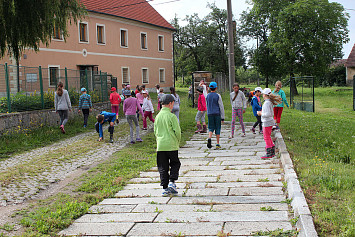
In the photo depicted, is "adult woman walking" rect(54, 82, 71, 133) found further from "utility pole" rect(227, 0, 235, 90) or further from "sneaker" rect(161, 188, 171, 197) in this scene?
"sneaker" rect(161, 188, 171, 197)

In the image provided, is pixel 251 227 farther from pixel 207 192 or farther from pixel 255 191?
pixel 207 192

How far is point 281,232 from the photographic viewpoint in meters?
4.05

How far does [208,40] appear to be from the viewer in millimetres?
52906

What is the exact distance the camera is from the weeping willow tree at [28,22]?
1386 cm

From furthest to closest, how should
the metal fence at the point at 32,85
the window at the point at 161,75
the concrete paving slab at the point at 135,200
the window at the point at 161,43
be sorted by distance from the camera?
the window at the point at 161,75, the window at the point at 161,43, the metal fence at the point at 32,85, the concrete paving slab at the point at 135,200

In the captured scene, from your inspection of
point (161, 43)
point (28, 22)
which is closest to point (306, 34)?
point (161, 43)

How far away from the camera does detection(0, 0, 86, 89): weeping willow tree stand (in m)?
13.9

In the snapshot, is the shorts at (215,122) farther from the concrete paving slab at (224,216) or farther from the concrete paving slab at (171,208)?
the concrete paving slab at (224,216)

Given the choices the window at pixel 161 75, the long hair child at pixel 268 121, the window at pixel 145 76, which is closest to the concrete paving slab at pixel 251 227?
the long hair child at pixel 268 121

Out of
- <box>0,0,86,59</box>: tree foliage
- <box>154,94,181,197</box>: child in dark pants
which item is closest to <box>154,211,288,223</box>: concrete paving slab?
<box>154,94,181,197</box>: child in dark pants

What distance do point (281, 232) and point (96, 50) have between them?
97.5 ft

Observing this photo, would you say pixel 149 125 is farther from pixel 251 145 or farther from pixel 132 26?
pixel 132 26

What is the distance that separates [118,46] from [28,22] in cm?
2049

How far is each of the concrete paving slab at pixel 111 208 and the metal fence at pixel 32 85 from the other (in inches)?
339
